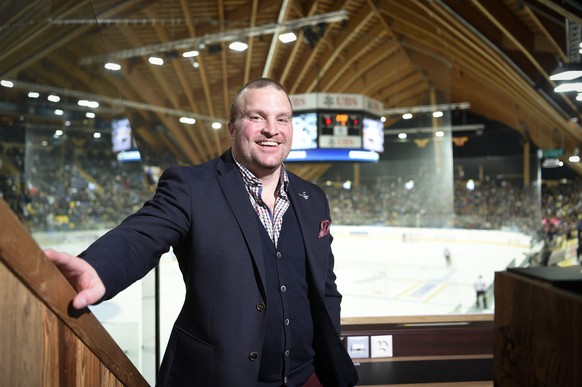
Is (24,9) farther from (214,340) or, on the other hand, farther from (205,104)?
(205,104)

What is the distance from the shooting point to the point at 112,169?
3762 mm

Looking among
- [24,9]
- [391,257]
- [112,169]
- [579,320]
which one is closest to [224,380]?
[579,320]

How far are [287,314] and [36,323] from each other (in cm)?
68

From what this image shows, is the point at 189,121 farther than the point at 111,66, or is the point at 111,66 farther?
the point at 189,121

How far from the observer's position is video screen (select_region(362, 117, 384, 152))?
32.9ft

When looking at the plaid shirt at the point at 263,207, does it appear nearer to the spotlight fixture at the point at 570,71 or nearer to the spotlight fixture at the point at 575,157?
the spotlight fixture at the point at 570,71

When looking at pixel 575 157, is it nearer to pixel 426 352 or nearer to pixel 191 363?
pixel 426 352

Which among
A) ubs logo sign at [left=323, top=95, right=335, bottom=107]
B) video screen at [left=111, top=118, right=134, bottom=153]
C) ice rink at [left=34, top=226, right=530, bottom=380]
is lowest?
ice rink at [left=34, top=226, right=530, bottom=380]

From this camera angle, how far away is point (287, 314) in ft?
4.80

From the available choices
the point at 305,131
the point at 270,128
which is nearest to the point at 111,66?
the point at 305,131

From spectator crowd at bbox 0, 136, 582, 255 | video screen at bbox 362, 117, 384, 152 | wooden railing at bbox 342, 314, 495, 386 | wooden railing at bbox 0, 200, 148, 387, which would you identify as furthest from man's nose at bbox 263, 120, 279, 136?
video screen at bbox 362, 117, 384, 152

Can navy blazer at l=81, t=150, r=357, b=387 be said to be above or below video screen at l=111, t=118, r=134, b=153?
below

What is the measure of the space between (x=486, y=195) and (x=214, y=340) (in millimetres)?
13335

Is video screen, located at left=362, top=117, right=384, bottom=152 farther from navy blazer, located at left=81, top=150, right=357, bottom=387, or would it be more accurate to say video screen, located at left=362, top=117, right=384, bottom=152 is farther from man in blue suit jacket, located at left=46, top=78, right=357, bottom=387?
navy blazer, located at left=81, top=150, right=357, bottom=387
